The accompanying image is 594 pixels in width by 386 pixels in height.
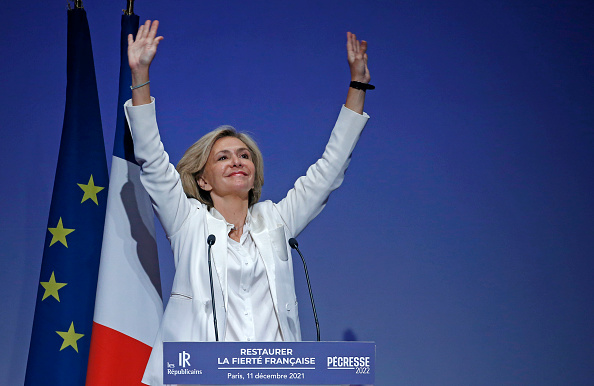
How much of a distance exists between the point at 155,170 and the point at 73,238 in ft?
2.37

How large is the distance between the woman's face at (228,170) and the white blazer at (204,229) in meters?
0.10

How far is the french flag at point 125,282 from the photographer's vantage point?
2377 millimetres

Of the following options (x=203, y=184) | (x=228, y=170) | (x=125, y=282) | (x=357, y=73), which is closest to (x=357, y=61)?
(x=357, y=73)

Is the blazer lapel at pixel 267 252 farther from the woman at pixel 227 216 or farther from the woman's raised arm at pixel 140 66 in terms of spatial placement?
the woman's raised arm at pixel 140 66

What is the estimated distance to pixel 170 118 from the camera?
9.66 feet

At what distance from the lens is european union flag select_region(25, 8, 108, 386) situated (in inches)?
95.7

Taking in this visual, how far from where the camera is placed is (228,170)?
2.24 meters

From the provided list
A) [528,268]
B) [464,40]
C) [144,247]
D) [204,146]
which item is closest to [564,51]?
[464,40]

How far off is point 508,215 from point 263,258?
1504mm

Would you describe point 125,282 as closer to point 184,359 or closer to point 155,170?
point 155,170

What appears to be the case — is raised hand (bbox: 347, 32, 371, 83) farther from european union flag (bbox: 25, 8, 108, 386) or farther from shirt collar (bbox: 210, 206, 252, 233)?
european union flag (bbox: 25, 8, 108, 386)

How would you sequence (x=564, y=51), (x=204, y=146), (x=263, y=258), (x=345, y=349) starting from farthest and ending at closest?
(x=564, y=51) → (x=204, y=146) → (x=263, y=258) → (x=345, y=349)

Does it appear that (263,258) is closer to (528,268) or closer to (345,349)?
(345,349)

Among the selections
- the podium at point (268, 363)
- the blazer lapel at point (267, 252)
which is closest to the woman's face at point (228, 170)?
the blazer lapel at point (267, 252)
